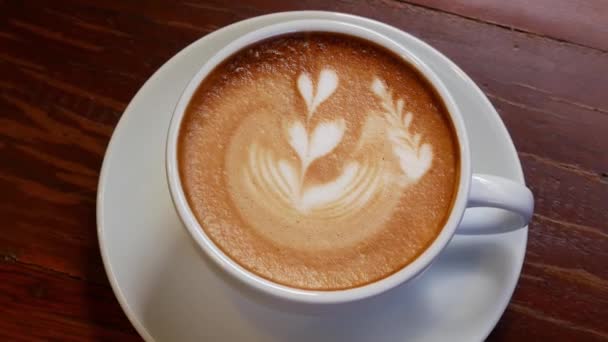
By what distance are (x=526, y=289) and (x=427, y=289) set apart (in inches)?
9.7

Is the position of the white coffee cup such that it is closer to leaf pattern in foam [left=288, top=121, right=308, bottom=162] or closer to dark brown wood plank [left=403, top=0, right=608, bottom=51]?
leaf pattern in foam [left=288, top=121, right=308, bottom=162]

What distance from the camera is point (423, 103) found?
974mm

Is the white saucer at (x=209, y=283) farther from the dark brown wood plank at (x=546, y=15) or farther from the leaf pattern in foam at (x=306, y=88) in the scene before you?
the dark brown wood plank at (x=546, y=15)

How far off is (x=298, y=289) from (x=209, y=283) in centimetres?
21

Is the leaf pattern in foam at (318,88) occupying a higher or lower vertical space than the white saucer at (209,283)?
higher

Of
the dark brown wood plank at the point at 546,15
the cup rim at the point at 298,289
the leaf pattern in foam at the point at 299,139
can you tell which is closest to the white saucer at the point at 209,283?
the cup rim at the point at 298,289

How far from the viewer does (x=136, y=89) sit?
1.24 metres

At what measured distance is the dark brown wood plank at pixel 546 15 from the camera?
A: 4.50 ft

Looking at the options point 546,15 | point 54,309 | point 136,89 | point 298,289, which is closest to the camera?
point 298,289

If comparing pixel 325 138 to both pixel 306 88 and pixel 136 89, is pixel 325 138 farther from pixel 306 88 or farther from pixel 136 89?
pixel 136 89

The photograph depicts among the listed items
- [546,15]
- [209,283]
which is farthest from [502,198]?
[546,15]

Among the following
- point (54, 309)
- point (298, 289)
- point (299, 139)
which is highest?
point (299, 139)

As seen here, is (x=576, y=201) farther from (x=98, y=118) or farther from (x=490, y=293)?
(x=98, y=118)

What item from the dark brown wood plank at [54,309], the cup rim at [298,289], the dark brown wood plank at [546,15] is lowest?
the dark brown wood plank at [54,309]
